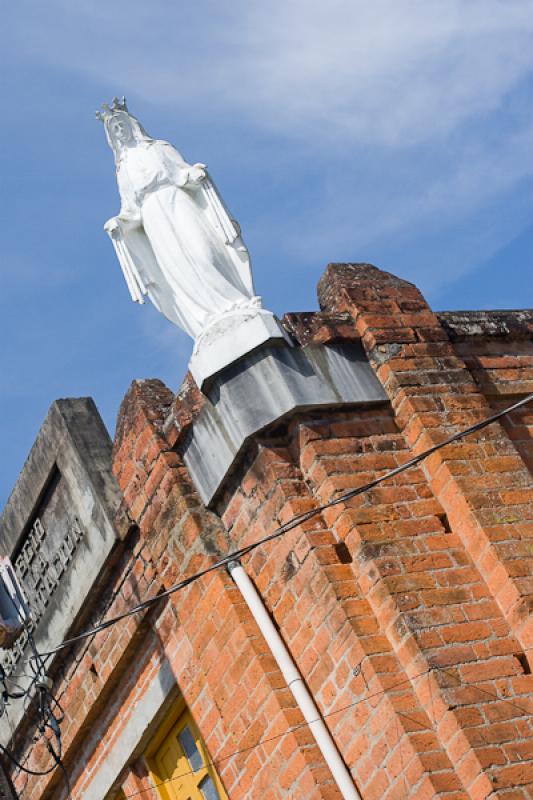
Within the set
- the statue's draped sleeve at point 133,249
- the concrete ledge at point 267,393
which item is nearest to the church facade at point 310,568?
the concrete ledge at point 267,393

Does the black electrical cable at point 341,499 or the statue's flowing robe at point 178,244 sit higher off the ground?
the statue's flowing robe at point 178,244

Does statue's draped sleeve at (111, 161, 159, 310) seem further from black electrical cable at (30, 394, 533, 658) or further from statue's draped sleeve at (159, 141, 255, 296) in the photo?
black electrical cable at (30, 394, 533, 658)

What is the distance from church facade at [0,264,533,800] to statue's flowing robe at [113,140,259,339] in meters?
0.47

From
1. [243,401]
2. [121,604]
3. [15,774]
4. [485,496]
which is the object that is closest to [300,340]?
[243,401]

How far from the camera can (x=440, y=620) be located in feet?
26.6

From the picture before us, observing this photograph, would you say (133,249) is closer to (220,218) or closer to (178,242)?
(178,242)

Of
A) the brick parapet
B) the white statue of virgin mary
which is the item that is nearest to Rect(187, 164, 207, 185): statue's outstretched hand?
the white statue of virgin mary

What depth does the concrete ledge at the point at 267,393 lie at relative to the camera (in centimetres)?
888

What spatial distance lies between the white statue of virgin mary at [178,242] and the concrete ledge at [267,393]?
41cm

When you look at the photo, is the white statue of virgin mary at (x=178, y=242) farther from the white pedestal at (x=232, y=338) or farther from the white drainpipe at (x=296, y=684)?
the white drainpipe at (x=296, y=684)

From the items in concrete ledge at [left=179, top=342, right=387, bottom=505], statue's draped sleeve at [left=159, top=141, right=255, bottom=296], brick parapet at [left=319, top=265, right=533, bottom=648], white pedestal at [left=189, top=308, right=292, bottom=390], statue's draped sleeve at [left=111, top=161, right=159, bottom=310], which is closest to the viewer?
brick parapet at [left=319, top=265, right=533, bottom=648]

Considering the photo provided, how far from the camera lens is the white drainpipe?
26.4 feet

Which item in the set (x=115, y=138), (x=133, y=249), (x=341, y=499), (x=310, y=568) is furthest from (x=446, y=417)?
(x=115, y=138)

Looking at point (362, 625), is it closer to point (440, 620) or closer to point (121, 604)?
point (440, 620)
